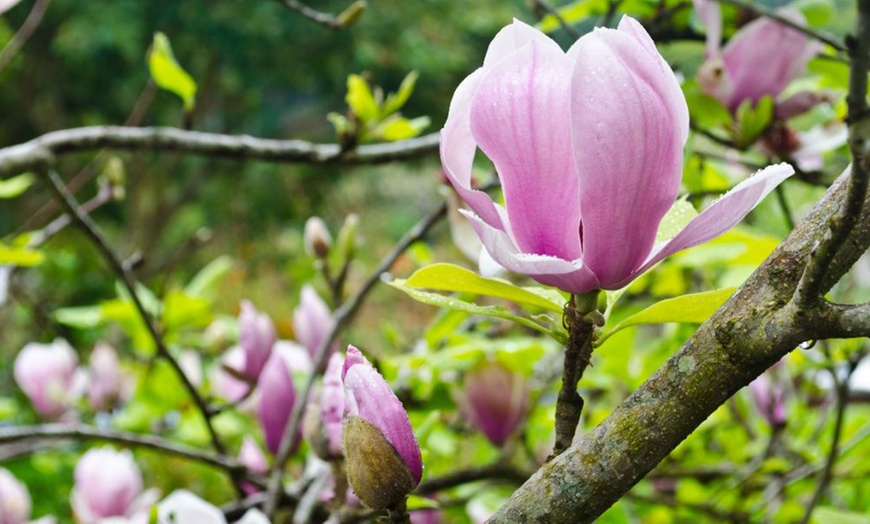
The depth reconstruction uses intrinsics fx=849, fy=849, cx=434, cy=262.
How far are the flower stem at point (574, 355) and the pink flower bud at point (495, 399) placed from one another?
458 mm

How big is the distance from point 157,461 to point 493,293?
1827mm

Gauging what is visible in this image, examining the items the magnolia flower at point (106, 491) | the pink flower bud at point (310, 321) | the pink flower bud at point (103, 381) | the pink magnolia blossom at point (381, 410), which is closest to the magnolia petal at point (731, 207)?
the pink magnolia blossom at point (381, 410)

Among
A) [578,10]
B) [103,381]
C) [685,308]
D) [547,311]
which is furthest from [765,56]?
[103,381]

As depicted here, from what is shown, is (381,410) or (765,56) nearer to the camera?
(381,410)

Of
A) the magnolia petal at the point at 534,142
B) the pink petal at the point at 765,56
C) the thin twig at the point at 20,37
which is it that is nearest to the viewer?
the magnolia petal at the point at 534,142

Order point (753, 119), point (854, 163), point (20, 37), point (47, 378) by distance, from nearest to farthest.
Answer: point (854, 163) → point (753, 119) → point (20, 37) → point (47, 378)

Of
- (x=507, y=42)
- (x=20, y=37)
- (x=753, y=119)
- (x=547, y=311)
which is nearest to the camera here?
(x=507, y=42)

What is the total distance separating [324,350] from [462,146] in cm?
47

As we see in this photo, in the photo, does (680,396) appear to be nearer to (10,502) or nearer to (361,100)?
(361,100)

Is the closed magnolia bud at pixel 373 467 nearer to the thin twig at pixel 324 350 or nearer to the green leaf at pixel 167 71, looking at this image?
the thin twig at pixel 324 350

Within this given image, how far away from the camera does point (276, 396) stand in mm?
789

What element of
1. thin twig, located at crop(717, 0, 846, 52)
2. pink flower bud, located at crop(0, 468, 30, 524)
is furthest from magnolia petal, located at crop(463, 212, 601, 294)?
pink flower bud, located at crop(0, 468, 30, 524)

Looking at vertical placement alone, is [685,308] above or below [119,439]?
above

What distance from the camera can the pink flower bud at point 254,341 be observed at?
2.94 feet
